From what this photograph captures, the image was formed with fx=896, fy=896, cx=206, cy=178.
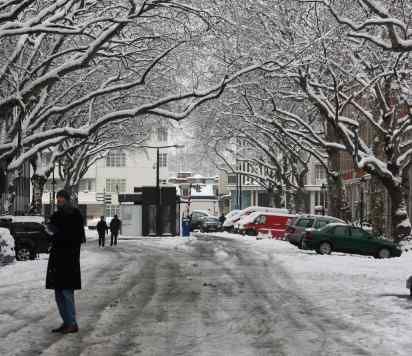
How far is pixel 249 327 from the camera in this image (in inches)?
467

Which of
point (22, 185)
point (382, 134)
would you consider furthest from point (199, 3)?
point (22, 185)

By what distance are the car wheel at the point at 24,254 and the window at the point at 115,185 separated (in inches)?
3114

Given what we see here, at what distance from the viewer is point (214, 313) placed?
44.1ft

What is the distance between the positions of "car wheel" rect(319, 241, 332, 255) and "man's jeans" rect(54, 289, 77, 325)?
80.7 feet

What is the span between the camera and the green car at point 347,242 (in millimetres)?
34906

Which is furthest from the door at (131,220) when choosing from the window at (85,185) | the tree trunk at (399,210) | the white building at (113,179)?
the window at (85,185)

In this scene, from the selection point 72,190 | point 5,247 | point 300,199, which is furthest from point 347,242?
point 72,190

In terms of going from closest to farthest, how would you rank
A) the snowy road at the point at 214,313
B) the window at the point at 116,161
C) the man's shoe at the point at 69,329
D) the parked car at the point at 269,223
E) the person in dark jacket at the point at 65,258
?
the snowy road at the point at 214,313
the person in dark jacket at the point at 65,258
the man's shoe at the point at 69,329
the parked car at the point at 269,223
the window at the point at 116,161

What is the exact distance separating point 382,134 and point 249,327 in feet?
76.6

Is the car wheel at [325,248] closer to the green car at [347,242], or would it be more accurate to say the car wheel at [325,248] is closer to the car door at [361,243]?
the green car at [347,242]

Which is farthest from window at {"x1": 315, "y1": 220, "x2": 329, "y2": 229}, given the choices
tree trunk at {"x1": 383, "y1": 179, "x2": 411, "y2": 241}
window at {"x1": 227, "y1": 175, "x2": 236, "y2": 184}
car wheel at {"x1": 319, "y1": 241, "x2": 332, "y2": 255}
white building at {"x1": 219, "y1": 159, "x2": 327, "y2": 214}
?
window at {"x1": 227, "y1": 175, "x2": 236, "y2": 184}

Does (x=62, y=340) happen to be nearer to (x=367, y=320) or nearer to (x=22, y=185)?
(x=367, y=320)

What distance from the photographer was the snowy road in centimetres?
1016

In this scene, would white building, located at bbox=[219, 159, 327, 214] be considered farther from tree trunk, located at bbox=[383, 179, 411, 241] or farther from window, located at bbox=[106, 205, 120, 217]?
tree trunk, located at bbox=[383, 179, 411, 241]
